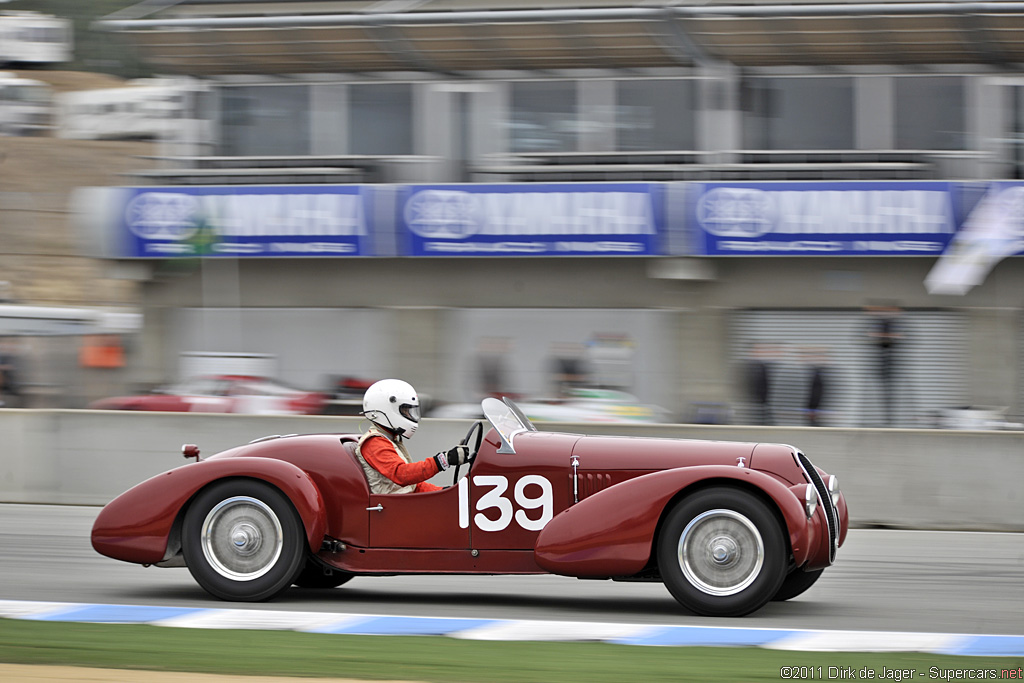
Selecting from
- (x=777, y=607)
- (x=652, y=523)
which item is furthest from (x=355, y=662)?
(x=777, y=607)

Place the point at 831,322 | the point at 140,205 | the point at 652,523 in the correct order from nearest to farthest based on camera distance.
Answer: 1. the point at 652,523
2. the point at 831,322
3. the point at 140,205

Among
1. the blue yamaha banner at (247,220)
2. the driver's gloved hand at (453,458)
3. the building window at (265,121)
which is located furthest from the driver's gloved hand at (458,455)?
the building window at (265,121)

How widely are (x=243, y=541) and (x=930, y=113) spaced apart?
14.7m

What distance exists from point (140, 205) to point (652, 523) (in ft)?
49.0

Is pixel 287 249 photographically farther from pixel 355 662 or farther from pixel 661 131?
pixel 355 662

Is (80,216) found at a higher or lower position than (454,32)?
lower

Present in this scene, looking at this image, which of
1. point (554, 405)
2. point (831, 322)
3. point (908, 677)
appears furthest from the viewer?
point (831, 322)

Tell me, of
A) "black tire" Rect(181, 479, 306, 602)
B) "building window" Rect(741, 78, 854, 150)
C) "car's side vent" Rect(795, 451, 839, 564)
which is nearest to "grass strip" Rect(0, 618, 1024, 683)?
"black tire" Rect(181, 479, 306, 602)

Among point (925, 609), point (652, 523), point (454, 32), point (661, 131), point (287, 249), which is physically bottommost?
point (925, 609)

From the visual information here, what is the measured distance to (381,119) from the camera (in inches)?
838

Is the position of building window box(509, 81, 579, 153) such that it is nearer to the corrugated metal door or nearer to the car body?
the corrugated metal door

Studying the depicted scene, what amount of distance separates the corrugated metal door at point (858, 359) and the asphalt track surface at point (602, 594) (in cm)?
732

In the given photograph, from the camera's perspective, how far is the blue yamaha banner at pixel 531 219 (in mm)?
→ 18469

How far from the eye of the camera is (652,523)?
6816 millimetres
